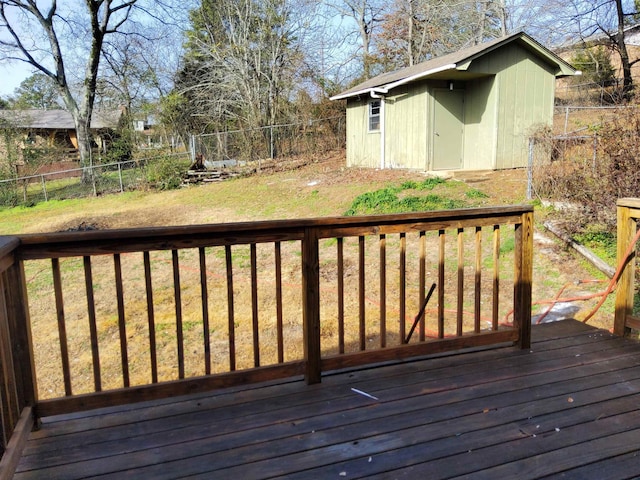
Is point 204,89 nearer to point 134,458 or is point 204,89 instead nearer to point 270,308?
point 270,308

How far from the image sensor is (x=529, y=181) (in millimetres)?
8398

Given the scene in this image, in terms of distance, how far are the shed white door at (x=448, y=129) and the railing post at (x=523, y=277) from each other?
9.83 m

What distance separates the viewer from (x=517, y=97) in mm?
12211

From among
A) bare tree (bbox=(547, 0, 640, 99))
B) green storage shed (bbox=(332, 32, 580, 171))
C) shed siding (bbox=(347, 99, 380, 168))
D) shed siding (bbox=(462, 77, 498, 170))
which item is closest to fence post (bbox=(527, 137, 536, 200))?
green storage shed (bbox=(332, 32, 580, 171))

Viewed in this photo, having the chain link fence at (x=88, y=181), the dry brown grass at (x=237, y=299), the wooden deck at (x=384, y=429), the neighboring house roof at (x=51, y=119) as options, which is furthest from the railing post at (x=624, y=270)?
the neighboring house roof at (x=51, y=119)

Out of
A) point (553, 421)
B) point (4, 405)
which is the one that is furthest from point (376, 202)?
point (4, 405)

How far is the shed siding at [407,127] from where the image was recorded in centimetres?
1250

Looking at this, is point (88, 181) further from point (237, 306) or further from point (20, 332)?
point (20, 332)

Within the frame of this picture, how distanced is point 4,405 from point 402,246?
77.9 inches

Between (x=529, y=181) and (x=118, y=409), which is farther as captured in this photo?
(x=529, y=181)

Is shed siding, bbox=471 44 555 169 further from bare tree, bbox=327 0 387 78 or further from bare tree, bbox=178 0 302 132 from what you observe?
bare tree, bbox=327 0 387 78

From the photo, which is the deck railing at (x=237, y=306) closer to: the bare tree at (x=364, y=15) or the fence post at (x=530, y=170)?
the fence post at (x=530, y=170)

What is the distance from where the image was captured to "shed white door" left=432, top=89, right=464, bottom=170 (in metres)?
12.6

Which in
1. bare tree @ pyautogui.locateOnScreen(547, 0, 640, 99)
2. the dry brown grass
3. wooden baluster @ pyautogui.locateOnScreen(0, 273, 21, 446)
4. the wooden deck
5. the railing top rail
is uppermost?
bare tree @ pyautogui.locateOnScreen(547, 0, 640, 99)
